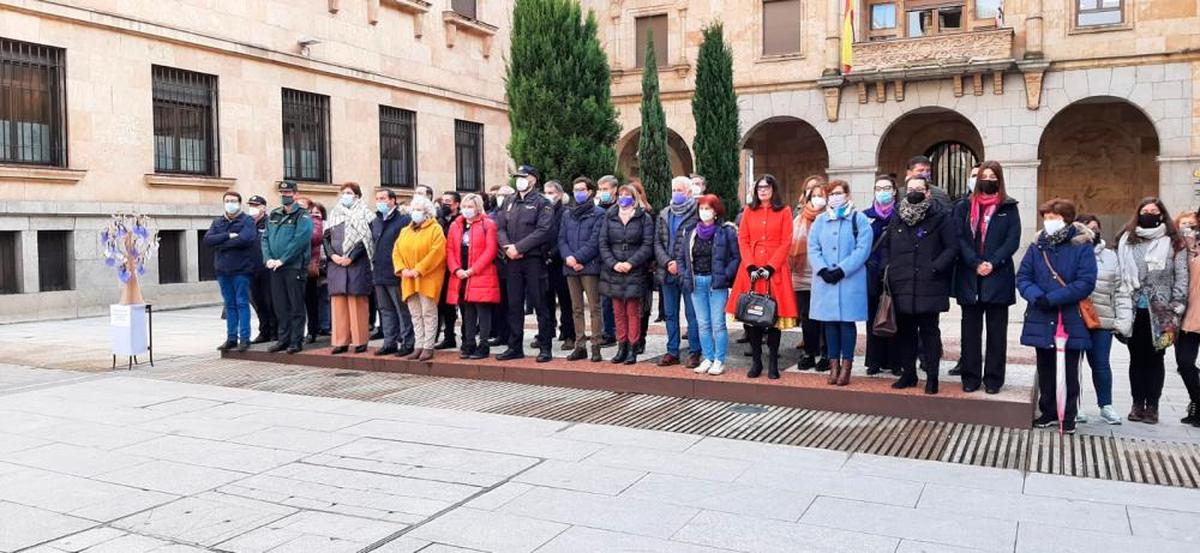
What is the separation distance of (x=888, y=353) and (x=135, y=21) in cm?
1512

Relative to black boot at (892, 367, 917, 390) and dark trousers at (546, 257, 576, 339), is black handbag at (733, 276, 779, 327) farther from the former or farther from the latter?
dark trousers at (546, 257, 576, 339)

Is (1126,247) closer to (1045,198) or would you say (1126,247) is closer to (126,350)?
(126,350)

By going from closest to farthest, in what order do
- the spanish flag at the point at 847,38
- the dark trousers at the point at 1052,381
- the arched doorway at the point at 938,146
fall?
the dark trousers at the point at 1052,381 < the spanish flag at the point at 847,38 < the arched doorway at the point at 938,146

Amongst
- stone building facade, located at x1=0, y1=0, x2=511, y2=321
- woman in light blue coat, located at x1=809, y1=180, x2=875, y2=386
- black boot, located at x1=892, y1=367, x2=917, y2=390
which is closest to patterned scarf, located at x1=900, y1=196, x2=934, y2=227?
woman in light blue coat, located at x1=809, y1=180, x2=875, y2=386

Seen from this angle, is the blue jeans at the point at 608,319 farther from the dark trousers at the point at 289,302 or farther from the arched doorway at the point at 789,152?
the arched doorway at the point at 789,152

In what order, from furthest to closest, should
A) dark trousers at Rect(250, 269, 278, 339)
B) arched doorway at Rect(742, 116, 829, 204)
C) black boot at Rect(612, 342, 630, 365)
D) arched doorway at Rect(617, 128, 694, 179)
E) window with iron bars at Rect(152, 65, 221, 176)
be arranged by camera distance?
arched doorway at Rect(617, 128, 694, 179), arched doorway at Rect(742, 116, 829, 204), window with iron bars at Rect(152, 65, 221, 176), dark trousers at Rect(250, 269, 278, 339), black boot at Rect(612, 342, 630, 365)

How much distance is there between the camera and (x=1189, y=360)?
24.4 ft

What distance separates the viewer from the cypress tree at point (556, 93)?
12766 millimetres

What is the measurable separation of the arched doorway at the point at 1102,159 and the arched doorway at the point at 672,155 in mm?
10805

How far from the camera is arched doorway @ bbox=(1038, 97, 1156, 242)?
83.4 ft

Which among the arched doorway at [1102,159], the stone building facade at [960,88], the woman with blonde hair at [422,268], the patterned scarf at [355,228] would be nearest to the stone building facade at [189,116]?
the stone building facade at [960,88]

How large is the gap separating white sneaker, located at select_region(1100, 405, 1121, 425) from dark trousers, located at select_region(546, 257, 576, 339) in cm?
531

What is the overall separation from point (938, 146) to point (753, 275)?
73.9ft

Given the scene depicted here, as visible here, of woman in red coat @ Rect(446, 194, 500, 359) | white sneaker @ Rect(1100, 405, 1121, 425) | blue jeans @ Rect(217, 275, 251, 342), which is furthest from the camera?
blue jeans @ Rect(217, 275, 251, 342)
